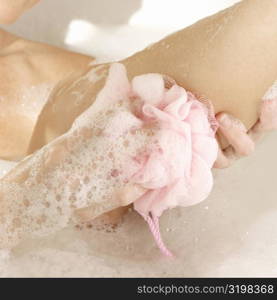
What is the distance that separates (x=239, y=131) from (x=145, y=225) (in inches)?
11.8

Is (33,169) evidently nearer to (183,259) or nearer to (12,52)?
(183,259)

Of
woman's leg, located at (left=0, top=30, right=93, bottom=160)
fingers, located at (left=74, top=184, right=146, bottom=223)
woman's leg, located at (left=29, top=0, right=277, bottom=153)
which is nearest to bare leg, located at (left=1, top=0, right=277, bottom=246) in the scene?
woman's leg, located at (left=29, top=0, right=277, bottom=153)

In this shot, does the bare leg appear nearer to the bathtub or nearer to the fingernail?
the fingernail

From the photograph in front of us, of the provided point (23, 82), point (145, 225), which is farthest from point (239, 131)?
point (23, 82)

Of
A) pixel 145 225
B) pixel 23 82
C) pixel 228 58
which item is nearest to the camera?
pixel 228 58

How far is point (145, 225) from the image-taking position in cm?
113

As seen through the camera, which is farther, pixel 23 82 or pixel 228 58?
pixel 23 82

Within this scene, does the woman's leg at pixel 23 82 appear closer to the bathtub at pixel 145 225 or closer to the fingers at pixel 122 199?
the bathtub at pixel 145 225

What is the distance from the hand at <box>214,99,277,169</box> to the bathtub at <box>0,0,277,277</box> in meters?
0.20

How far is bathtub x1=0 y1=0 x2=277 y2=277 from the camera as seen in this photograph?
1.01 metres

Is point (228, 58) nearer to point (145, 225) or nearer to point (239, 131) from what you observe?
point (239, 131)

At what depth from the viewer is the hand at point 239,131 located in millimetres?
902

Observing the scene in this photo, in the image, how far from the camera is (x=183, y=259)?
3.47ft
